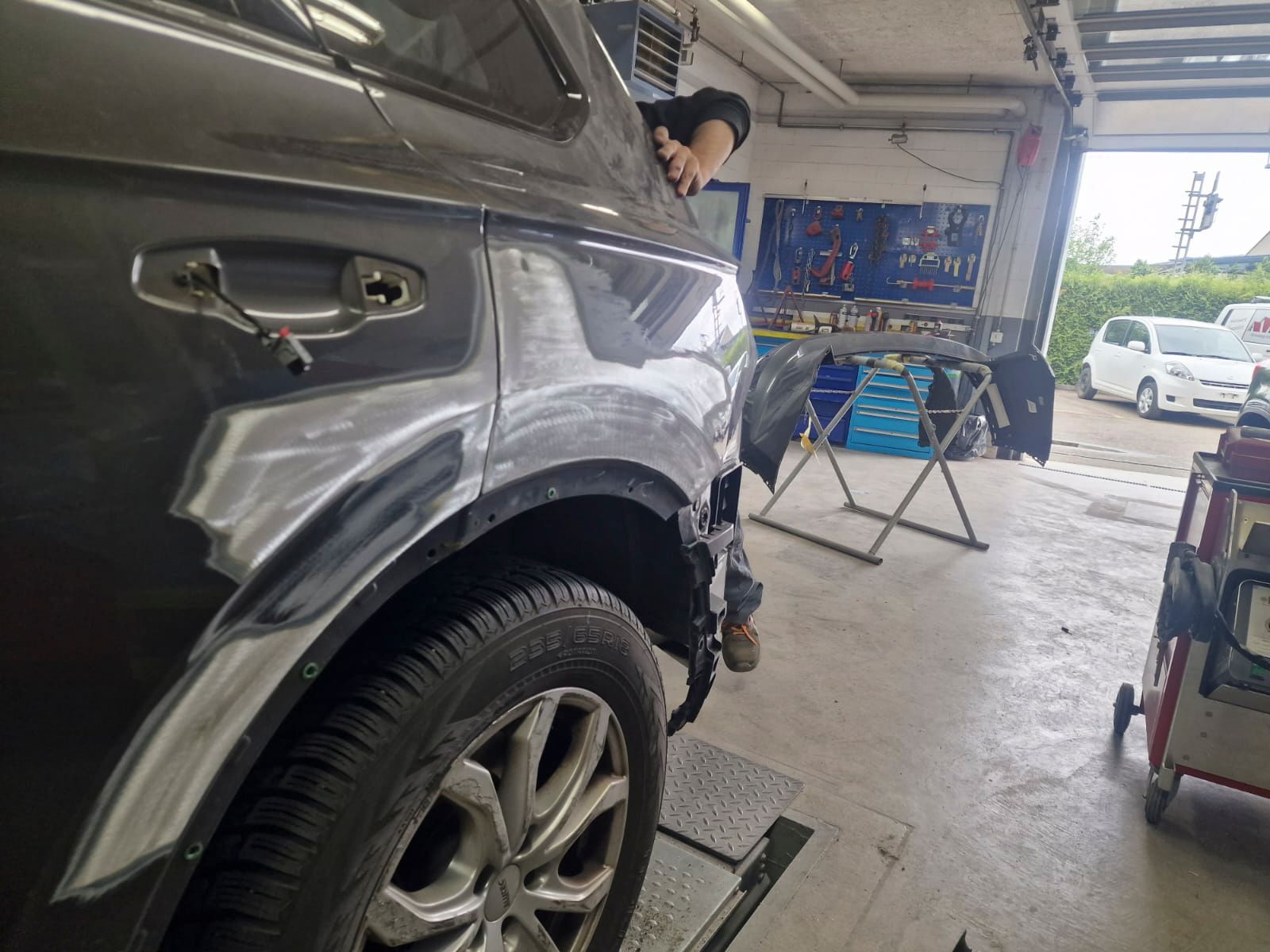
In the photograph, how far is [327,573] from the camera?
2.19 feet

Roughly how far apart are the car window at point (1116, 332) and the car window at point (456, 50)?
12.7 metres

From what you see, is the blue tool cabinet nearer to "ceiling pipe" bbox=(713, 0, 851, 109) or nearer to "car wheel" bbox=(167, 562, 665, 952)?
"ceiling pipe" bbox=(713, 0, 851, 109)

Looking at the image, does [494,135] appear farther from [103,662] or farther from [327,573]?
[103,662]

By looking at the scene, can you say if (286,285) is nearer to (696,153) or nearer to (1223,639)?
(696,153)

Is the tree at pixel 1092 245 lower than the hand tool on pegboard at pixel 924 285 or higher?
higher

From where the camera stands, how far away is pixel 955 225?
7785 millimetres

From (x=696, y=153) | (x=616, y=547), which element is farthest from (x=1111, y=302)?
(x=616, y=547)

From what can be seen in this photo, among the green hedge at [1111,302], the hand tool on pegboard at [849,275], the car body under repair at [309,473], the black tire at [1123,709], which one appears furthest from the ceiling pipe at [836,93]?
the green hedge at [1111,302]

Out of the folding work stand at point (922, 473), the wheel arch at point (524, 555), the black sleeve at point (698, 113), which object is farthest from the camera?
the folding work stand at point (922, 473)

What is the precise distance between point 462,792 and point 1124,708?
2.55m

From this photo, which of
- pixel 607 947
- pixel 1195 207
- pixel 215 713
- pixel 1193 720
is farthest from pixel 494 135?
pixel 1195 207

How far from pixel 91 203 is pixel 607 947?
1237 millimetres

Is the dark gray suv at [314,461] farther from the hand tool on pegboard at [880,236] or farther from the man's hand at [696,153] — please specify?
the hand tool on pegboard at [880,236]

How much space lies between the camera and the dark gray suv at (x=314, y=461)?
51 centimetres
